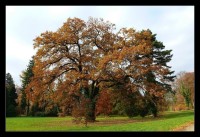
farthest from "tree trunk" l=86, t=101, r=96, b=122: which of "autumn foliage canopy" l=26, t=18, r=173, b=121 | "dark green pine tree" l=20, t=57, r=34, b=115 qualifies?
"dark green pine tree" l=20, t=57, r=34, b=115

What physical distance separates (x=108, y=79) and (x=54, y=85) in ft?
19.4

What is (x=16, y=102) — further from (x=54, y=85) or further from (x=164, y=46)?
(x=164, y=46)

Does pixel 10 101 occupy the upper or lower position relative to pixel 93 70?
lower

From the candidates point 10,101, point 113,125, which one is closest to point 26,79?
point 10,101

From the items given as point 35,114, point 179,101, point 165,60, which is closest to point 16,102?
point 35,114

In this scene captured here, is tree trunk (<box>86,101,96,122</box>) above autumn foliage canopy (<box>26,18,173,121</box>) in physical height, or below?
below

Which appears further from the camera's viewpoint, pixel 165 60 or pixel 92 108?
pixel 165 60

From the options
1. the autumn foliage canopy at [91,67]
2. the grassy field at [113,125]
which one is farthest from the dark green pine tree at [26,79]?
the grassy field at [113,125]

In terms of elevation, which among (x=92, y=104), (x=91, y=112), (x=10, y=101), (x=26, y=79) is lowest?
(x=91, y=112)

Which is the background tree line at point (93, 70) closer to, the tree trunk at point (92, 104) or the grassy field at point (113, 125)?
the tree trunk at point (92, 104)

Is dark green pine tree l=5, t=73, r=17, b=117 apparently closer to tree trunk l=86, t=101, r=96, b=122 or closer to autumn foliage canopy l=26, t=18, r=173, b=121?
autumn foliage canopy l=26, t=18, r=173, b=121

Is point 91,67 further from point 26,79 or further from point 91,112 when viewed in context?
point 26,79
